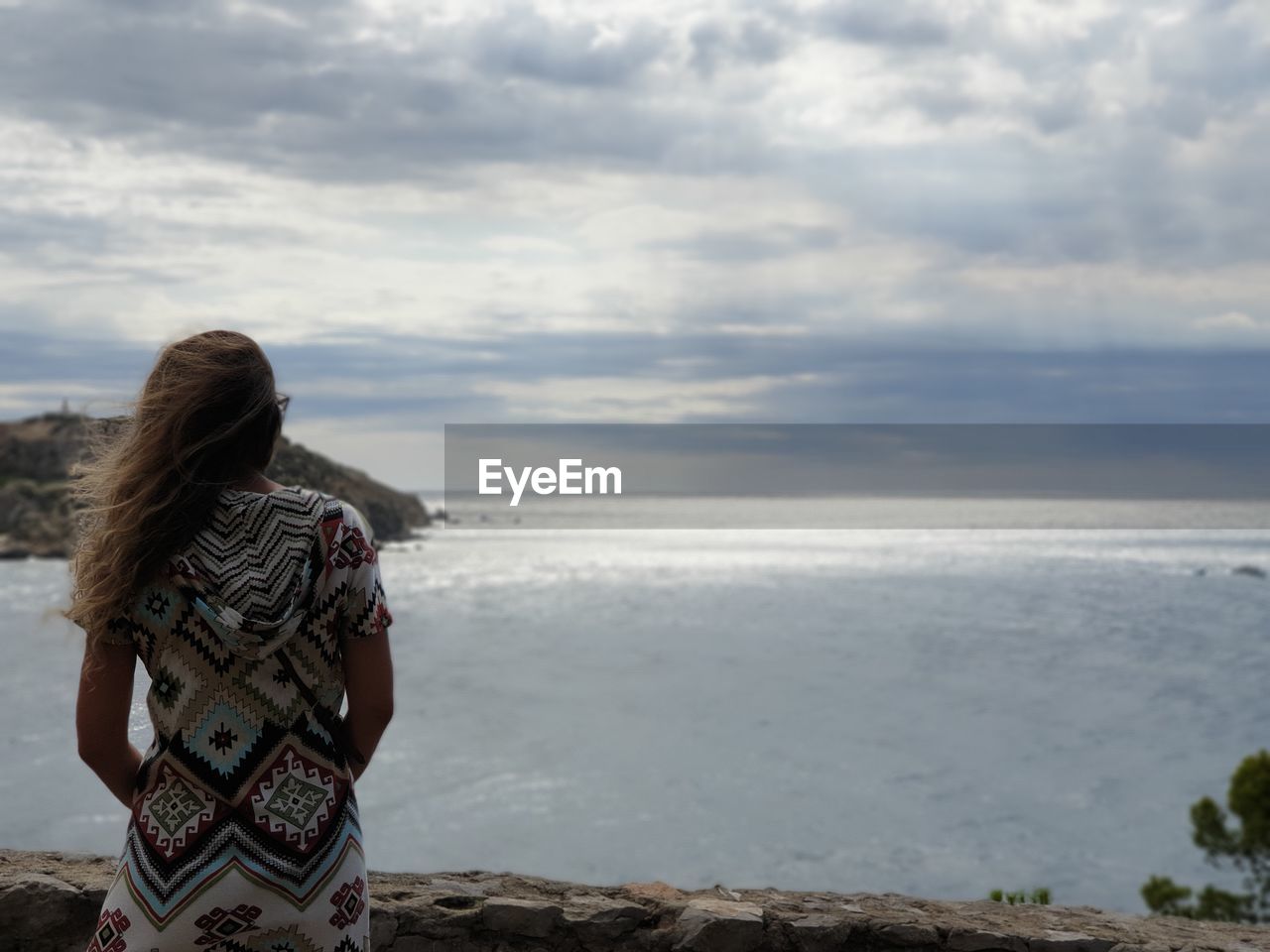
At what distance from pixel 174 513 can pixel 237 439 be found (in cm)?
15

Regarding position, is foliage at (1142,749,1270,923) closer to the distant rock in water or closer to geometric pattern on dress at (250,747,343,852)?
geometric pattern on dress at (250,747,343,852)

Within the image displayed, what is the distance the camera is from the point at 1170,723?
5322 centimetres

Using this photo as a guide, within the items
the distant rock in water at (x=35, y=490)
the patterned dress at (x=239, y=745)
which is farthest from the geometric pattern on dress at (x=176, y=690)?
the distant rock in water at (x=35, y=490)

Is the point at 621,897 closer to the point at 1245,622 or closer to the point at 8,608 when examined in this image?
the point at 8,608

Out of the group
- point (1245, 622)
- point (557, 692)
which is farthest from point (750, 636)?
point (1245, 622)


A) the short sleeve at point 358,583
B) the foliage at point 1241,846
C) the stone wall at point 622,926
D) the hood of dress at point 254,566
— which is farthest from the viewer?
the foliage at point 1241,846

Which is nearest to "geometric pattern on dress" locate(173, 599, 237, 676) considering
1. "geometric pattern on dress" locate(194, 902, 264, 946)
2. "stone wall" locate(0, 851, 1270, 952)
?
"geometric pattern on dress" locate(194, 902, 264, 946)

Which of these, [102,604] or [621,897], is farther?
[621,897]

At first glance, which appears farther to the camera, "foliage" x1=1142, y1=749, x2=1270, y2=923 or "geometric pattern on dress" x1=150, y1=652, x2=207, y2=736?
"foliage" x1=1142, y1=749, x2=1270, y2=923

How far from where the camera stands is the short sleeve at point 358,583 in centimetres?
204

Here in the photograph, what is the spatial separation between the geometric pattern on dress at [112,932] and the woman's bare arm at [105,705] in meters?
0.18

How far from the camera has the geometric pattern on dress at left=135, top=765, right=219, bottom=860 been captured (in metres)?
Answer: 2.00

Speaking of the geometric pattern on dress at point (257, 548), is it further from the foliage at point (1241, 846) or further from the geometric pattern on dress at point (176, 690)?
the foliage at point (1241, 846)

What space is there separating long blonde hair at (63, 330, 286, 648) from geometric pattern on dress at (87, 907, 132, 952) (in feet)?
1.42
